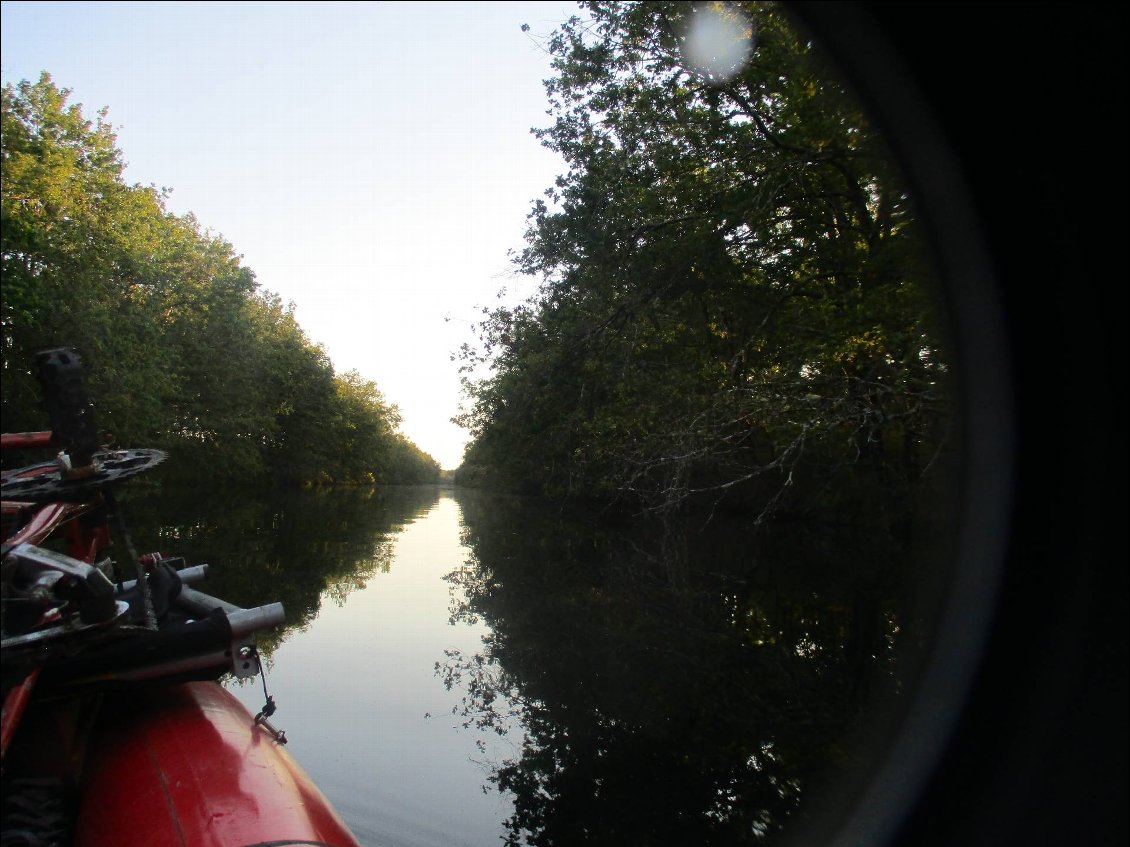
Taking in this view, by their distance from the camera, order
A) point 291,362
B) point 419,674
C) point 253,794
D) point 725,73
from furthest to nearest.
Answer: point 291,362
point 725,73
point 419,674
point 253,794

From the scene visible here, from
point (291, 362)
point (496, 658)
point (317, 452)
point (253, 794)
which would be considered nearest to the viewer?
point (253, 794)

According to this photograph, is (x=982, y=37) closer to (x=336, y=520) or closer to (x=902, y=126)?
(x=902, y=126)

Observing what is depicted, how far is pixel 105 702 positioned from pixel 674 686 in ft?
12.6

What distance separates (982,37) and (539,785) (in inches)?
146

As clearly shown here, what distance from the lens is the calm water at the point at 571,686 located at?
11.5ft

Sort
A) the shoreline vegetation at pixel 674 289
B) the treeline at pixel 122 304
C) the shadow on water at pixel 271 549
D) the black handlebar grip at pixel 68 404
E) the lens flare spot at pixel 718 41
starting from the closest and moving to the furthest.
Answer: the black handlebar grip at pixel 68 404 → the treeline at pixel 122 304 → the lens flare spot at pixel 718 41 → the shoreline vegetation at pixel 674 289 → the shadow on water at pixel 271 549

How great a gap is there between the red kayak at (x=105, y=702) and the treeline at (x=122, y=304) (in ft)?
5.22

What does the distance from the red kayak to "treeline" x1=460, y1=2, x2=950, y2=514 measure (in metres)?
5.34

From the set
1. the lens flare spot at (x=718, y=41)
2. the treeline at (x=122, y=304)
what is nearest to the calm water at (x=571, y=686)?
the treeline at (x=122, y=304)

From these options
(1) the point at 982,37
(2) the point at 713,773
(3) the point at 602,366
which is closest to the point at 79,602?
(1) the point at 982,37

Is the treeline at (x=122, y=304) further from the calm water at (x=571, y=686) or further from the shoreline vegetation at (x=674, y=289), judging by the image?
the calm water at (x=571, y=686)

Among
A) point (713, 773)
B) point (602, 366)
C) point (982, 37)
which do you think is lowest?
point (713, 773)

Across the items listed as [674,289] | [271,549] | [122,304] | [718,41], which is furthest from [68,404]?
[122,304]

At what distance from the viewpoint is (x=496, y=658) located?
633cm
